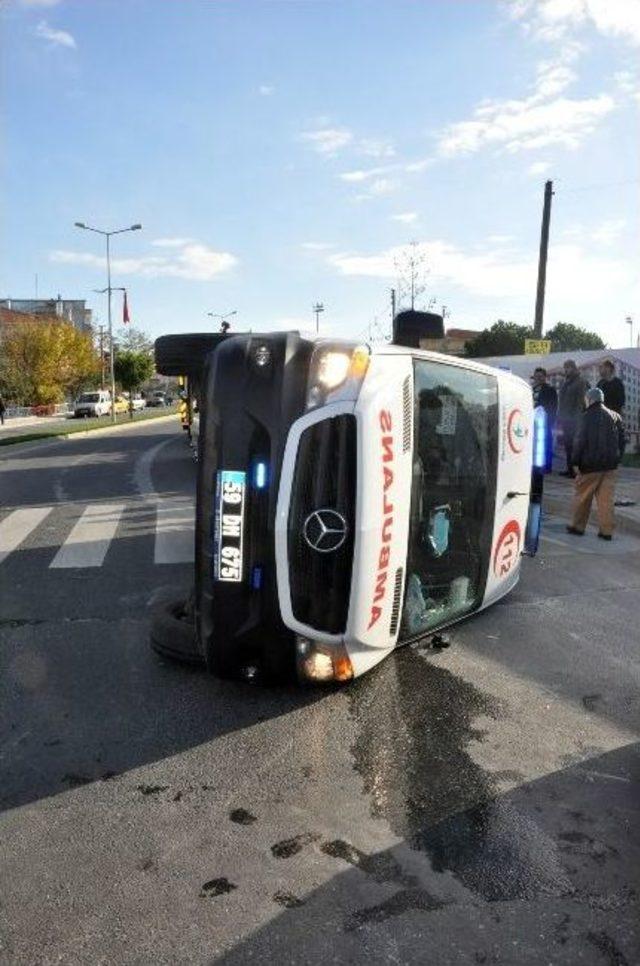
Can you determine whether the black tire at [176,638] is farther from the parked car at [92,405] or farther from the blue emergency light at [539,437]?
the parked car at [92,405]

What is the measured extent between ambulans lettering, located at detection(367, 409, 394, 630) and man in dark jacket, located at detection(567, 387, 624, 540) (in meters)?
5.22

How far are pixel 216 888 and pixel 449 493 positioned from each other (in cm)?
234

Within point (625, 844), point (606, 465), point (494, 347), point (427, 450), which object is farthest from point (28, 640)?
point (494, 347)

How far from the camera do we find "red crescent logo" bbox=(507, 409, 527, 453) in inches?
188

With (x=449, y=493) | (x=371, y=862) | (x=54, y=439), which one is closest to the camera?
(x=371, y=862)

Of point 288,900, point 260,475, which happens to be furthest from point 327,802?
point 260,475

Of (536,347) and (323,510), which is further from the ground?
(536,347)

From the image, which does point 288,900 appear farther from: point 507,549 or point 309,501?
point 507,549

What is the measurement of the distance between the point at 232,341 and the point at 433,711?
2.15 meters

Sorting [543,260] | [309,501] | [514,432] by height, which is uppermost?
[543,260]

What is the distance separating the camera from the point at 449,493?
4.17m

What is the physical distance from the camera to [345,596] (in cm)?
353

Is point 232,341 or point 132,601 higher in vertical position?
point 232,341

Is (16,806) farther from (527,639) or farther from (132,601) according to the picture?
(527,639)
